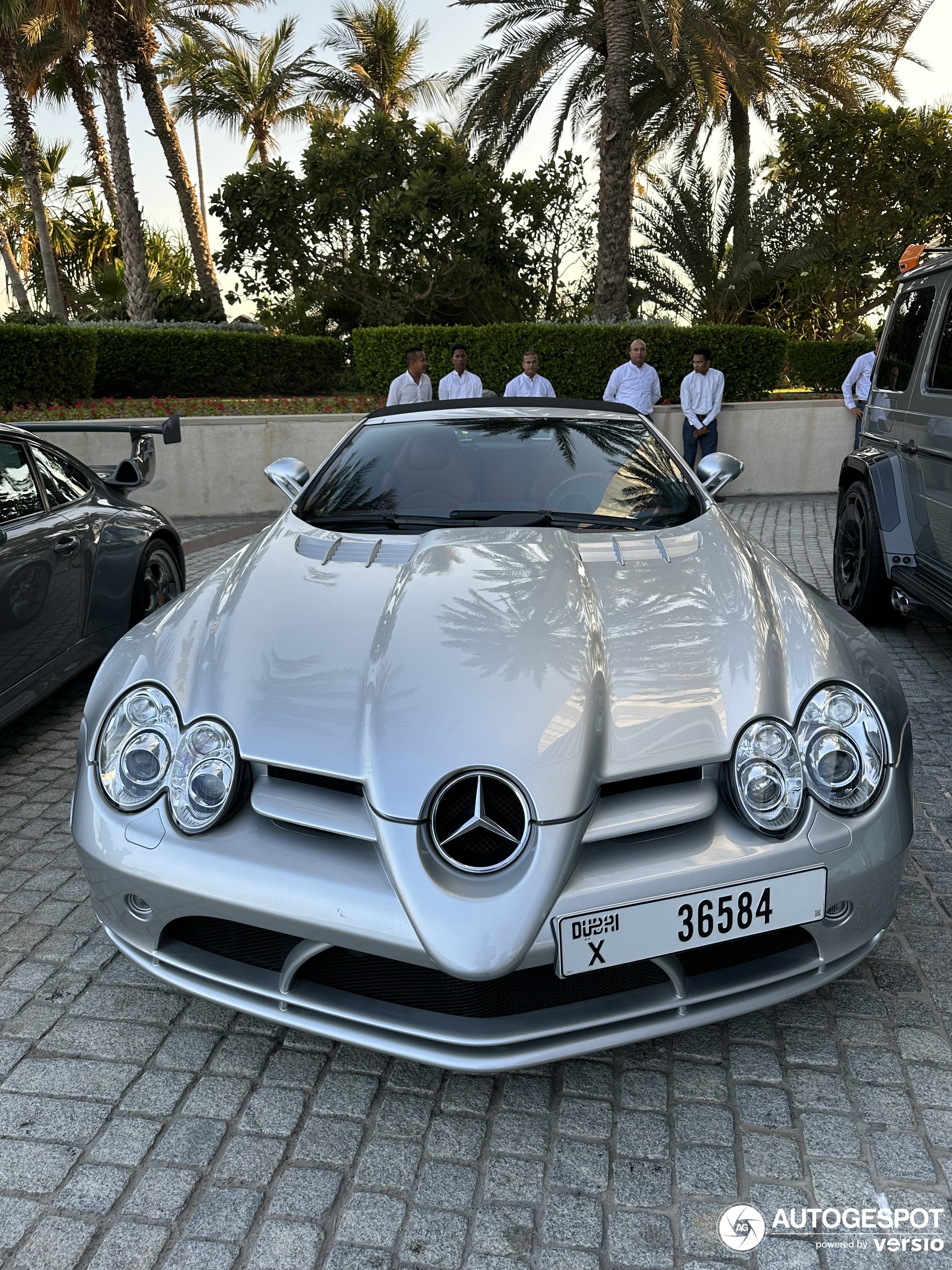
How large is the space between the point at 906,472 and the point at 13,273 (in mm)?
45280

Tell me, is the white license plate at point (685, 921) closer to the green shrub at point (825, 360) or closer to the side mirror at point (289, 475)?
the side mirror at point (289, 475)

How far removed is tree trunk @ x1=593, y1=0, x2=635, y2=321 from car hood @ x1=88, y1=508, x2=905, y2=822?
461 inches

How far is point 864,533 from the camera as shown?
5586 millimetres

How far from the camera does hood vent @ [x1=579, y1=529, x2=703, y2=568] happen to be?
2.88 meters

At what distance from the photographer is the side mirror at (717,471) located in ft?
12.9

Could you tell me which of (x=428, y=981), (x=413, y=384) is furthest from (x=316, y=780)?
(x=413, y=384)

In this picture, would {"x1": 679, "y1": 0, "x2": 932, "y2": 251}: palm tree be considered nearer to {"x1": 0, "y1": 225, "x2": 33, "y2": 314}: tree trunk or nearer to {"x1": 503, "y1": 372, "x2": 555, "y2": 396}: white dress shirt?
{"x1": 503, "y1": 372, "x2": 555, "y2": 396}: white dress shirt

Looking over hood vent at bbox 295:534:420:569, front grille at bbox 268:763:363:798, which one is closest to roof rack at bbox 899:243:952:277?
hood vent at bbox 295:534:420:569

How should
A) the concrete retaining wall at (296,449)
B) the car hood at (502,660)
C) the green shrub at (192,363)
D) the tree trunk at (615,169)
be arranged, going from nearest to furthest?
the car hood at (502,660) → the concrete retaining wall at (296,449) → the tree trunk at (615,169) → the green shrub at (192,363)

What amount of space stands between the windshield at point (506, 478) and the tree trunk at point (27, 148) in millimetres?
19041

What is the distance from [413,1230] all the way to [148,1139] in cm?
62

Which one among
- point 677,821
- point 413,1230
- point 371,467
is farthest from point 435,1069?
point 371,467

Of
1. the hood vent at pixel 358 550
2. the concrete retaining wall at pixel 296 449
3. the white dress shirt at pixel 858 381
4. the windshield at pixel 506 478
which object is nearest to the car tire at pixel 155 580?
the windshield at pixel 506 478

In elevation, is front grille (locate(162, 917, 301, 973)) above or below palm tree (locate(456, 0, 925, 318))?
below
